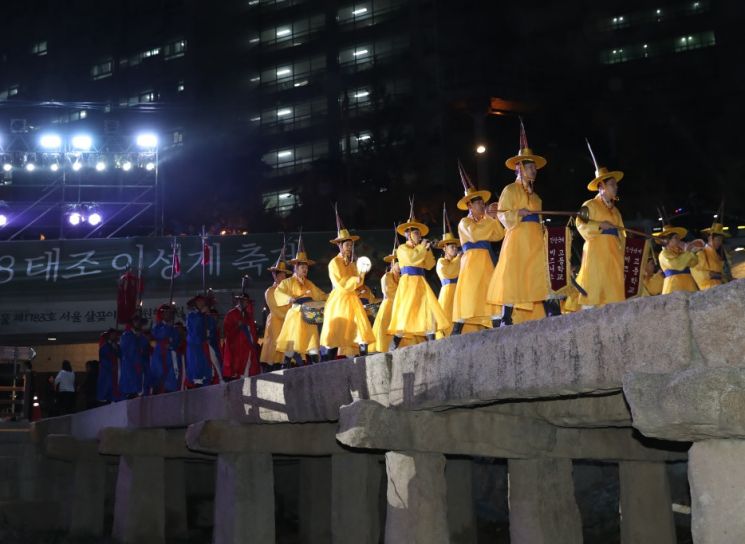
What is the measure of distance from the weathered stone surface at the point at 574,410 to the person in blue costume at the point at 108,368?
10856 millimetres

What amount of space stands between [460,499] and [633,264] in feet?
21.3

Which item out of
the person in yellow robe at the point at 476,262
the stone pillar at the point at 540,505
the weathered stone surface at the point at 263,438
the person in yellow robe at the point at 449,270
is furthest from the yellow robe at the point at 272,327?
the stone pillar at the point at 540,505

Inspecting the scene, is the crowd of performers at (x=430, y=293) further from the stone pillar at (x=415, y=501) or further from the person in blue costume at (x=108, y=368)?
the stone pillar at (x=415, y=501)

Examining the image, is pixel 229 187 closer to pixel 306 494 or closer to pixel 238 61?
pixel 238 61

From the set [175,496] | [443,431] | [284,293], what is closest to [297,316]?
[284,293]

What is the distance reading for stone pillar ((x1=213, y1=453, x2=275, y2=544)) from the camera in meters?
10.7

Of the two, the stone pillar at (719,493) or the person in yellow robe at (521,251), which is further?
the person in yellow robe at (521,251)

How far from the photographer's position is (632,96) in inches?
1576

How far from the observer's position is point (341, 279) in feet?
37.2

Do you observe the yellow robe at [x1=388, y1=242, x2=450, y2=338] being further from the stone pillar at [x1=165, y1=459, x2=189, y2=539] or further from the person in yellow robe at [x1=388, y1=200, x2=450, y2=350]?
the stone pillar at [x1=165, y1=459, x2=189, y2=539]

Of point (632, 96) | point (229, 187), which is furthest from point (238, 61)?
point (632, 96)

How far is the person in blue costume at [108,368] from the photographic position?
17.3 m

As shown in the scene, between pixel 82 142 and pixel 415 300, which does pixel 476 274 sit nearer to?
pixel 415 300

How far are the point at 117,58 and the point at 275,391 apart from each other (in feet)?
158
